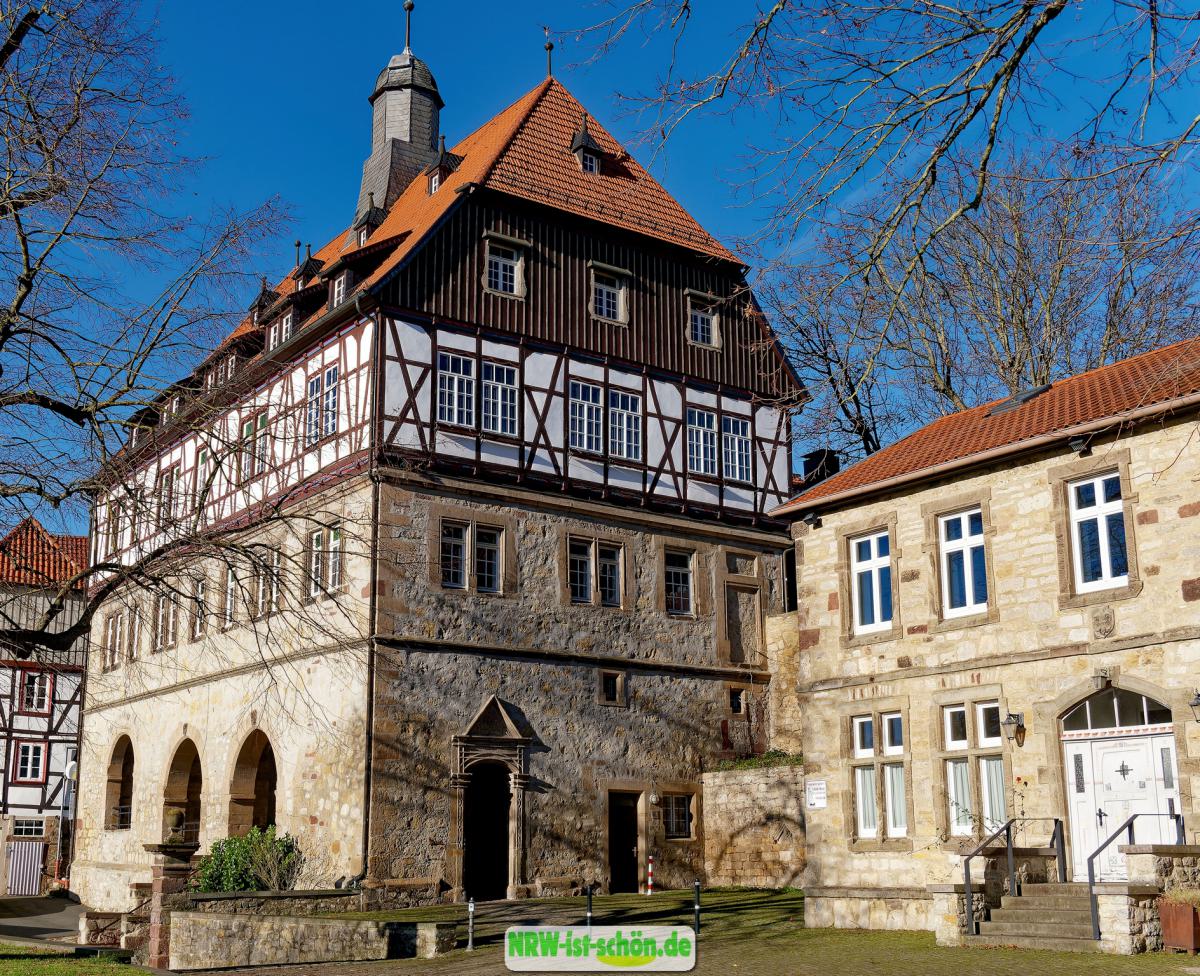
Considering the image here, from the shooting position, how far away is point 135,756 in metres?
33.6

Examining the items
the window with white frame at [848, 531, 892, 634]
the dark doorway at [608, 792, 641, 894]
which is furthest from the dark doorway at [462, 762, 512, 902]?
the window with white frame at [848, 531, 892, 634]

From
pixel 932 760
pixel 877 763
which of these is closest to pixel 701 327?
pixel 877 763

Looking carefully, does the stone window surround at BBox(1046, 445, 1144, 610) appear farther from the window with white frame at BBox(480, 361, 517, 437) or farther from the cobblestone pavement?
the window with white frame at BBox(480, 361, 517, 437)

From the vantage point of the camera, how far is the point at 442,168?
30156 millimetres

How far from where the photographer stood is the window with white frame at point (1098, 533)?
16344mm

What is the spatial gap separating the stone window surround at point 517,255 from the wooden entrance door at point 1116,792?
1462 cm

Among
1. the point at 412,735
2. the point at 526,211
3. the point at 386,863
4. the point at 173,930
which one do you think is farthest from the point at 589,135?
the point at 173,930

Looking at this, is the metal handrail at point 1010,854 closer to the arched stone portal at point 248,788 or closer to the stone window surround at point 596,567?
the stone window surround at point 596,567

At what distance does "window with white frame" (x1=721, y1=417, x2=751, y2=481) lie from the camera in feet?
98.0

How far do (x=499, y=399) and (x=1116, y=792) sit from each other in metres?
14.1

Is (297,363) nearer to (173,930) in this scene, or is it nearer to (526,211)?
(526,211)

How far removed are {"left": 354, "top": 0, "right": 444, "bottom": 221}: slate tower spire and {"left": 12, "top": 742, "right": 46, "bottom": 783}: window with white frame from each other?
63.4ft

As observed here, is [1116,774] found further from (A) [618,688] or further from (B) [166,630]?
(B) [166,630]

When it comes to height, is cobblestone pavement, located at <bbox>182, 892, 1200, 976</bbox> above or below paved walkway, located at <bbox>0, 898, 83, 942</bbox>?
above
